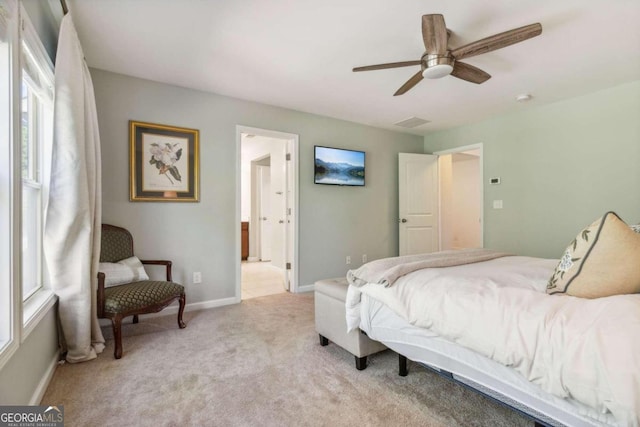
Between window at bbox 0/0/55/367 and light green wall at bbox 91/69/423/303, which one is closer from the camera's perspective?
window at bbox 0/0/55/367

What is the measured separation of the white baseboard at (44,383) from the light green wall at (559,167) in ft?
15.7

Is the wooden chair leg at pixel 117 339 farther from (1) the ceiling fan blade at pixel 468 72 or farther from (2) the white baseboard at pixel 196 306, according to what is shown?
(1) the ceiling fan blade at pixel 468 72

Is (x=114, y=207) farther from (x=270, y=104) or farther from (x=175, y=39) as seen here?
(x=270, y=104)

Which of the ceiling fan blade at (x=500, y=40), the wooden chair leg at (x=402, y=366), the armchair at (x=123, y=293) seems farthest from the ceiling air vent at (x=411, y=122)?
the armchair at (x=123, y=293)

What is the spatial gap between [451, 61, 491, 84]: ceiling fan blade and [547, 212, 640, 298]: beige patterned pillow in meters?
1.48

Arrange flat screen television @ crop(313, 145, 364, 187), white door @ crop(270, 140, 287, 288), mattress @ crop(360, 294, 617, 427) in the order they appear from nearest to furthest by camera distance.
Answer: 1. mattress @ crop(360, 294, 617, 427)
2. flat screen television @ crop(313, 145, 364, 187)
3. white door @ crop(270, 140, 287, 288)

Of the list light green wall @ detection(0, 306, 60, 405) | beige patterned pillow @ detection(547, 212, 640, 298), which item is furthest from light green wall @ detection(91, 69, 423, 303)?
beige patterned pillow @ detection(547, 212, 640, 298)

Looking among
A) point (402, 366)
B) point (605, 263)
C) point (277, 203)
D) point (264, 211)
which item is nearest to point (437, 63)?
point (605, 263)

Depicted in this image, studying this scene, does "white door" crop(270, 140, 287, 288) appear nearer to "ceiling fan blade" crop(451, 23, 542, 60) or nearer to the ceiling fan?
the ceiling fan

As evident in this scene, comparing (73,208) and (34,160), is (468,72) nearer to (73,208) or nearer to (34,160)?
(73,208)

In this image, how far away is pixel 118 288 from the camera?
2443 millimetres

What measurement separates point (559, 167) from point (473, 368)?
335cm

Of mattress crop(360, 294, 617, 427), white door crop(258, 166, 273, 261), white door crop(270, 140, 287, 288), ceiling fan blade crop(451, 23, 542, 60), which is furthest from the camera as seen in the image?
white door crop(258, 166, 273, 261)

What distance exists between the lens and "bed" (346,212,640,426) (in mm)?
1015
